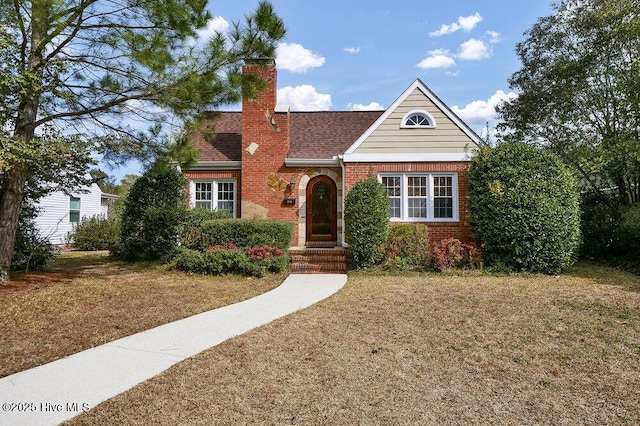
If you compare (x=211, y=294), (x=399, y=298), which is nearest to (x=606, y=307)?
(x=399, y=298)

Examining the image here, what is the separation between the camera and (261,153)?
13.4 metres

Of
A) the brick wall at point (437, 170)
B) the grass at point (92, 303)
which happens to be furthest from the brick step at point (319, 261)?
the brick wall at point (437, 170)

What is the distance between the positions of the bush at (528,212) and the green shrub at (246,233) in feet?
18.4

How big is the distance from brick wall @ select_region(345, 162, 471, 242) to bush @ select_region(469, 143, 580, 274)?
126cm

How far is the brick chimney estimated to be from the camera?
13375 millimetres

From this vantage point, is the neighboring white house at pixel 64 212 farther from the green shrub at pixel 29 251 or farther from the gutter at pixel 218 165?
the green shrub at pixel 29 251

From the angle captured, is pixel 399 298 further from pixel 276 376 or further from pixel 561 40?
pixel 561 40

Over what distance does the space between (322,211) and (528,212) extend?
21.1ft

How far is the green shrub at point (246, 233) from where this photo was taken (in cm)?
1095

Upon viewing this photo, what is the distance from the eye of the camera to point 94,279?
9344 mm

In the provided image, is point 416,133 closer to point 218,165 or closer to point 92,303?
point 218,165

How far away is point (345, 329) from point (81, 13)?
7614mm

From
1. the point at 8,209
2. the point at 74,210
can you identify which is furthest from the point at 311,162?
the point at 74,210

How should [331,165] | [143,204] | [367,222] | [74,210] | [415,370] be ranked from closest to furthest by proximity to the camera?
[415,370] → [367,222] → [143,204] → [331,165] → [74,210]
